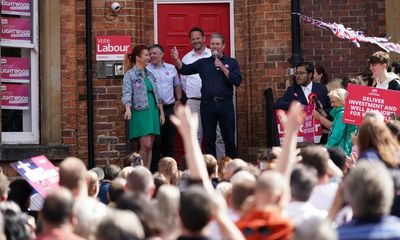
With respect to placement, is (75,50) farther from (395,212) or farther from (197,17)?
(395,212)

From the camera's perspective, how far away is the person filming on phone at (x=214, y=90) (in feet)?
49.0

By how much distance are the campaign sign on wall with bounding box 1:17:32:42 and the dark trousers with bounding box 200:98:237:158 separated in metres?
2.59

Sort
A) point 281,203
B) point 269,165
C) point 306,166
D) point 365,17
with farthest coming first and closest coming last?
1. point 365,17
2. point 269,165
3. point 306,166
4. point 281,203

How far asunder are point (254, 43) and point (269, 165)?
593cm

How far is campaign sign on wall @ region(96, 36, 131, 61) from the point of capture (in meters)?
15.3

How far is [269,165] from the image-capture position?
998 centimetres

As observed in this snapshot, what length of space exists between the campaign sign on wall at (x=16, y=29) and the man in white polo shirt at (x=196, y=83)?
2186 mm

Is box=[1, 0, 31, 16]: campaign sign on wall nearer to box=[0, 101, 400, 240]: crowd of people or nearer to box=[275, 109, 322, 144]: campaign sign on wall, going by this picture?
box=[275, 109, 322, 144]: campaign sign on wall

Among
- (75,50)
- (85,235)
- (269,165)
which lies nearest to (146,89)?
(75,50)

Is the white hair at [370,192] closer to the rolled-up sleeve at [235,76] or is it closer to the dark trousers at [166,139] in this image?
the rolled-up sleeve at [235,76]

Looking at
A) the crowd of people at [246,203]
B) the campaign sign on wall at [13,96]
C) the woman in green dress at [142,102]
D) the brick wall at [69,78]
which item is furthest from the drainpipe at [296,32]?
the crowd of people at [246,203]

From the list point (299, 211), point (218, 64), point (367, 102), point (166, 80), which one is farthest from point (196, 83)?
point (299, 211)

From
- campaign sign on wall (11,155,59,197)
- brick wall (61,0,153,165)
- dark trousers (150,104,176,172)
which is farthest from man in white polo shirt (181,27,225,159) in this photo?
campaign sign on wall (11,155,59,197)

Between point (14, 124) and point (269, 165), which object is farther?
point (14, 124)
